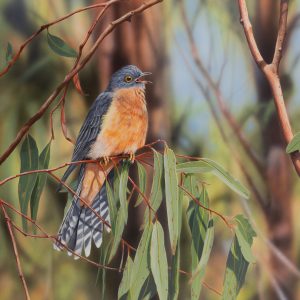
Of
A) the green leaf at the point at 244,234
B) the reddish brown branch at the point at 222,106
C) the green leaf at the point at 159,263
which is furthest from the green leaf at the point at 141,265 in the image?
the reddish brown branch at the point at 222,106

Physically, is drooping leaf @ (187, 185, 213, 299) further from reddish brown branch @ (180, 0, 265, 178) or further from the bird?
reddish brown branch @ (180, 0, 265, 178)

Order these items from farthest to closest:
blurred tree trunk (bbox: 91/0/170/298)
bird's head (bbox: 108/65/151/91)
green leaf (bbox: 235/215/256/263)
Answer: blurred tree trunk (bbox: 91/0/170/298), bird's head (bbox: 108/65/151/91), green leaf (bbox: 235/215/256/263)

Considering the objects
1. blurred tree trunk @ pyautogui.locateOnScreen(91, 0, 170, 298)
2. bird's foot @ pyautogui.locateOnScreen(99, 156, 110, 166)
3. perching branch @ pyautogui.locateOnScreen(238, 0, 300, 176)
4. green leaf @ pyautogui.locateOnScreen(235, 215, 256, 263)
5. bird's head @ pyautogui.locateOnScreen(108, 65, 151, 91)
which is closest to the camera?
perching branch @ pyautogui.locateOnScreen(238, 0, 300, 176)

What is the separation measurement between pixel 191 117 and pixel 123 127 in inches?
15.1

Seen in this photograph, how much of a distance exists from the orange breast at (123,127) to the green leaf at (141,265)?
9.0 inches

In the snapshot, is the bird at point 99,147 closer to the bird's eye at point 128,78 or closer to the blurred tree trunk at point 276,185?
the bird's eye at point 128,78

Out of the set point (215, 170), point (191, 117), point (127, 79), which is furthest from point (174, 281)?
point (191, 117)

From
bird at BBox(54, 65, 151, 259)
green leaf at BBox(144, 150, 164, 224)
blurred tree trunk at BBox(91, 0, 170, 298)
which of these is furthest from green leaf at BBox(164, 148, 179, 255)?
blurred tree trunk at BBox(91, 0, 170, 298)

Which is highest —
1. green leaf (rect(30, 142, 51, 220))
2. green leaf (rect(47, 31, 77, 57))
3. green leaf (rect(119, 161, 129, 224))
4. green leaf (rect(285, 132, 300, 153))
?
green leaf (rect(47, 31, 77, 57))

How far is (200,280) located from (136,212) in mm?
488

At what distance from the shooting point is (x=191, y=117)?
5.10 feet

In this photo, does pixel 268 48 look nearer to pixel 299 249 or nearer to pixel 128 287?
pixel 299 249

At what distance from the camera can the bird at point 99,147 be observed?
1180 mm

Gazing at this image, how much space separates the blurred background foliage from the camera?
5.03 ft
